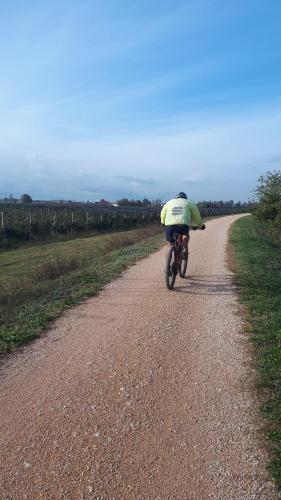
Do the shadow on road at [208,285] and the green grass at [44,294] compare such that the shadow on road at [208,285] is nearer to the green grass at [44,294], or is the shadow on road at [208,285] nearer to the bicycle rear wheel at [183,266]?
the bicycle rear wheel at [183,266]

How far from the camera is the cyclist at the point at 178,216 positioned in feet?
27.8

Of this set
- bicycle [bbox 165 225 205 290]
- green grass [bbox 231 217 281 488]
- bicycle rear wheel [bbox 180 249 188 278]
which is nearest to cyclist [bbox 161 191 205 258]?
bicycle [bbox 165 225 205 290]

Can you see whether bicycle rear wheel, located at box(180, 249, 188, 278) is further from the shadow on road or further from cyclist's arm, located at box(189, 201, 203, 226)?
cyclist's arm, located at box(189, 201, 203, 226)

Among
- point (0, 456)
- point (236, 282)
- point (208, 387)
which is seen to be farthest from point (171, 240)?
point (0, 456)

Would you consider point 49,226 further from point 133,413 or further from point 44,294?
point 133,413

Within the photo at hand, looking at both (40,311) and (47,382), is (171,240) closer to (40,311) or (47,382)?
(40,311)

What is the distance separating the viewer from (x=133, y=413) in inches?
148

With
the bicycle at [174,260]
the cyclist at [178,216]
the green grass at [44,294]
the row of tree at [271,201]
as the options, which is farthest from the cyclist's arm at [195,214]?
the row of tree at [271,201]

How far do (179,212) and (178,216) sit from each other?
86mm

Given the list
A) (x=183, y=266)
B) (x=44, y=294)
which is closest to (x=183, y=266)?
(x=183, y=266)

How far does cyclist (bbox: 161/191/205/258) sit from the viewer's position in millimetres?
8469

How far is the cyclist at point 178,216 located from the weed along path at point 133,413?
2.47 m

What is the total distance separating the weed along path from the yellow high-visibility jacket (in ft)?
8.35

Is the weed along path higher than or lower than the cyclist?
lower
